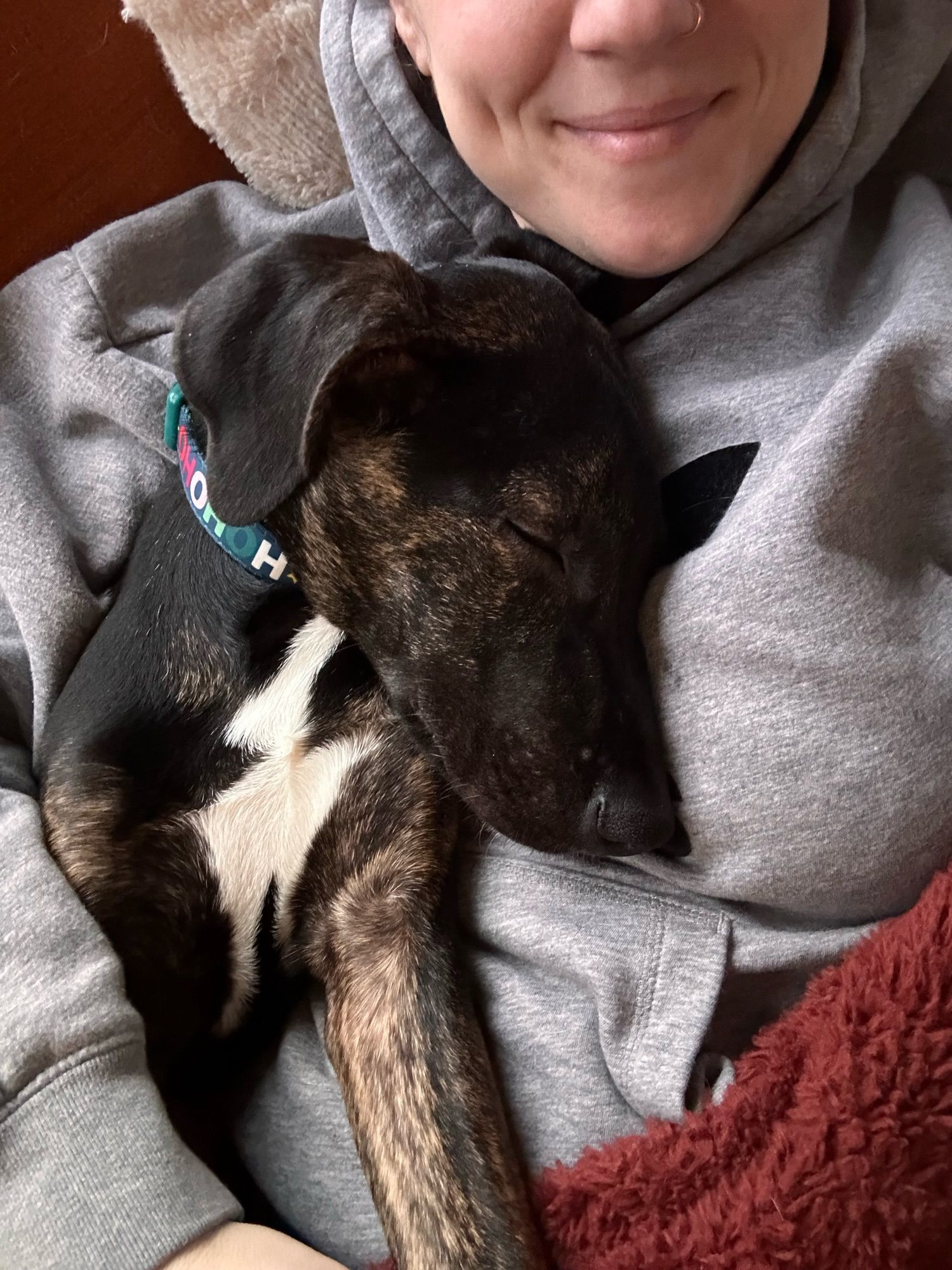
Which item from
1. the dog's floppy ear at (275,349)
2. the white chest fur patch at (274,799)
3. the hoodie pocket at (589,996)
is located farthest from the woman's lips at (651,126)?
the hoodie pocket at (589,996)

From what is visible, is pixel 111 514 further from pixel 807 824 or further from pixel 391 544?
pixel 807 824

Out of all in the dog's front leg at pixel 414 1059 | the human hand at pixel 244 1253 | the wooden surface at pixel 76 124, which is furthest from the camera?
the wooden surface at pixel 76 124

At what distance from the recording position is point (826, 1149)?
116 centimetres

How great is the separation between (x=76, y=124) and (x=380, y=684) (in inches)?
49.1

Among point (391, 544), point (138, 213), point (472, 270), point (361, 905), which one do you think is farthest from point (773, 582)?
point (138, 213)

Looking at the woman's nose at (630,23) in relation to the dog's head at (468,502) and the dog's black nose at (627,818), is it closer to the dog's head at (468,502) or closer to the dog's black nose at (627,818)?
the dog's head at (468,502)

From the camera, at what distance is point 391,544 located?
4.69 ft

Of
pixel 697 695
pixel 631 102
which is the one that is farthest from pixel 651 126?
pixel 697 695

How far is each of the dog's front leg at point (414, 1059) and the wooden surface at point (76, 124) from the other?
4.22ft

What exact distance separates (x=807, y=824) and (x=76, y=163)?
5.85ft

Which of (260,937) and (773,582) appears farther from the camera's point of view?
(260,937)

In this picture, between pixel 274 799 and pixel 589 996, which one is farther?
pixel 274 799

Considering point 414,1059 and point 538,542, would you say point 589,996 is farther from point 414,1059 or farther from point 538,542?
point 538,542

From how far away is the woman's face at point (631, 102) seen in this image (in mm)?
1309
